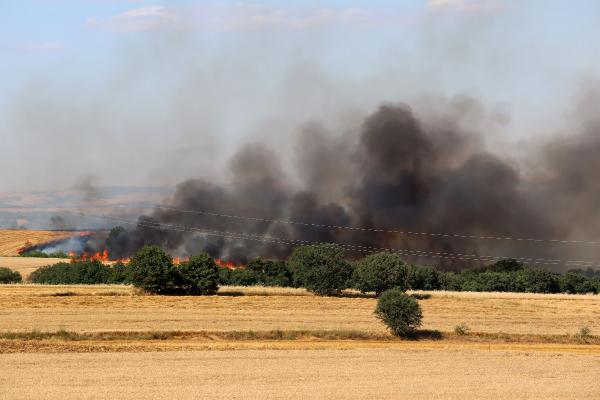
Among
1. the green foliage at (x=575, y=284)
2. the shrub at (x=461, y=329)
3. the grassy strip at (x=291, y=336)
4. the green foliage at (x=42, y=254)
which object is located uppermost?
the green foliage at (x=575, y=284)

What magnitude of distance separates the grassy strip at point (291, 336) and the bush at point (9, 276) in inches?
1507

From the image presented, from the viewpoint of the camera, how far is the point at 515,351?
47.9 meters

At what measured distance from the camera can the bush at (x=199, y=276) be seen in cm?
7288

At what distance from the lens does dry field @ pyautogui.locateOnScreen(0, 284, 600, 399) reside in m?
34.3

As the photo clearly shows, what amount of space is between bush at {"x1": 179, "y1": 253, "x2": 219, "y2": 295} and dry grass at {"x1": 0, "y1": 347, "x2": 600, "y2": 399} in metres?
29.2

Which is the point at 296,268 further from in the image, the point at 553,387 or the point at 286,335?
the point at 553,387

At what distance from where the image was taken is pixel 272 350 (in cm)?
4509

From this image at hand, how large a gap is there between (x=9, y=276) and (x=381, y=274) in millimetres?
38275

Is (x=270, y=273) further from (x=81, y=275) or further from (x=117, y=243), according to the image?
(x=117, y=243)

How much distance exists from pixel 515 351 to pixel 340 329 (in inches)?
453

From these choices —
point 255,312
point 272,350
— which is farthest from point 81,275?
point 272,350

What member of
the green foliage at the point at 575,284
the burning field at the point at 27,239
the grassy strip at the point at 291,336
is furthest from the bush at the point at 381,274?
the burning field at the point at 27,239

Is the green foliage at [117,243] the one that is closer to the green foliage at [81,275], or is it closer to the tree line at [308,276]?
the tree line at [308,276]

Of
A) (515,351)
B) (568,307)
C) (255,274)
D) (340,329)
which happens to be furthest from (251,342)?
(255,274)
